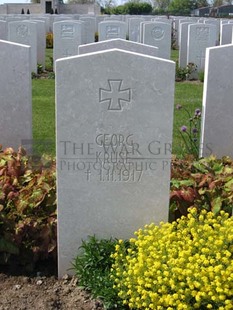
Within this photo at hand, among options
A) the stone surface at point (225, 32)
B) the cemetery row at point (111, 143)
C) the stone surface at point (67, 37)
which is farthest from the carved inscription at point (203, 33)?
the cemetery row at point (111, 143)

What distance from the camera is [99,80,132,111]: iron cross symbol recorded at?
3.29 metres

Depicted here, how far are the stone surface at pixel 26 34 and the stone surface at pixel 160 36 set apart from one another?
2469mm

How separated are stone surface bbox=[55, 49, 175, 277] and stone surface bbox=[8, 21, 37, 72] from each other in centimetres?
883

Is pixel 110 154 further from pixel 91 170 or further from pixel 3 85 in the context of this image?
pixel 3 85

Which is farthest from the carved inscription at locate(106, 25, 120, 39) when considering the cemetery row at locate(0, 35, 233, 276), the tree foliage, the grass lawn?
the tree foliage

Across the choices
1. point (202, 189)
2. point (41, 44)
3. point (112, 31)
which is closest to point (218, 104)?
point (202, 189)

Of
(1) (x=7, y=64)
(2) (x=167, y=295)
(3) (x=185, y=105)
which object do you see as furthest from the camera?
(3) (x=185, y=105)

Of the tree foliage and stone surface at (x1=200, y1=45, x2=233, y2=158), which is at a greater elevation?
the tree foliage

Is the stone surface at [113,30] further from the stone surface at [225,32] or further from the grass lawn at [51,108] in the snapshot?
the stone surface at [225,32]

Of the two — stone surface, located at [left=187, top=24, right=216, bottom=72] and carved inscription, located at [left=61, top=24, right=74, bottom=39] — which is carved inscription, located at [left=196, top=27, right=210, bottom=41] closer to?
stone surface, located at [left=187, top=24, right=216, bottom=72]

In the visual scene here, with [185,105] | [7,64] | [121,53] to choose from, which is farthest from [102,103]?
[185,105]

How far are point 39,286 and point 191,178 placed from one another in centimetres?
136

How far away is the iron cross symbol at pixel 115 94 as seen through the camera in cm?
329

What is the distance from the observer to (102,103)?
10.9 ft
